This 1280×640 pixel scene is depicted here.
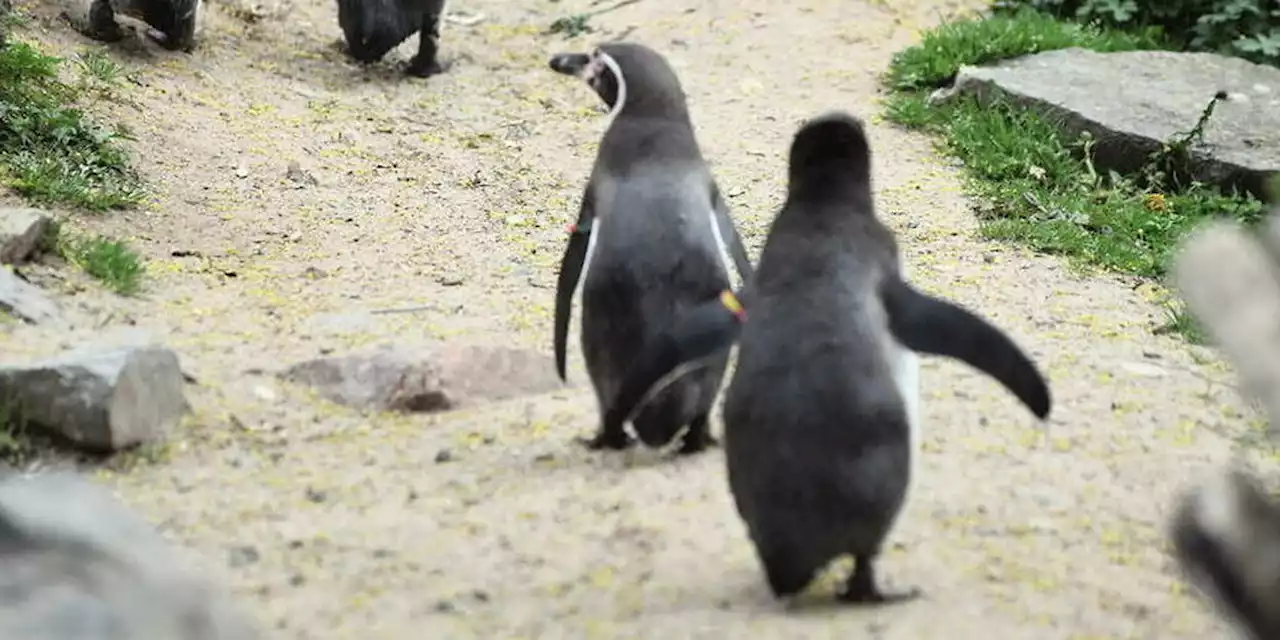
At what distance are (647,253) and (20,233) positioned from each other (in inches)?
94.8

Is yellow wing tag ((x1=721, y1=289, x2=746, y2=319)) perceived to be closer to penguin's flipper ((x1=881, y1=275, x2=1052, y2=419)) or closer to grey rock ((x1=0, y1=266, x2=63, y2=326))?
penguin's flipper ((x1=881, y1=275, x2=1052, y2=419))

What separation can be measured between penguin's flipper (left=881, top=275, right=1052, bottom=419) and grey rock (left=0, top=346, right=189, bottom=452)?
6.75 ft

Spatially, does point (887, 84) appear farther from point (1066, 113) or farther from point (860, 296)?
point (860, 296)

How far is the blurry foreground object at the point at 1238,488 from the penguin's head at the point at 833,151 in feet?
4.18

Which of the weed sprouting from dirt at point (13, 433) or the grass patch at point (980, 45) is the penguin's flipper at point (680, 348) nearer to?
the weed sprouting from dirt at point (13, 433)

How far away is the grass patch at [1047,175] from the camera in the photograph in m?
7.05

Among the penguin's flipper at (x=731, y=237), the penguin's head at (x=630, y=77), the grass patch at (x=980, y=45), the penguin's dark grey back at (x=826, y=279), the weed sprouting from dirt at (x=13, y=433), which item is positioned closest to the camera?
the penguin's dark grey back at (x=826, y=279)

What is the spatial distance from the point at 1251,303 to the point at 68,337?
3626mm

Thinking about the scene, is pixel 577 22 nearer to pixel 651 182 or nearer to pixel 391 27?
pixel 391 27

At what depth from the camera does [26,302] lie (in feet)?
16.5

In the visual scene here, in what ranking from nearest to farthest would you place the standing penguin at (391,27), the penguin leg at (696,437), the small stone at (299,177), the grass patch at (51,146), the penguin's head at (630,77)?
the penguin leg at (696,437), the penguin's head at (630,77), the grass patch at (51,146), the small stone at (299,177), the standing penguin at (391,27)

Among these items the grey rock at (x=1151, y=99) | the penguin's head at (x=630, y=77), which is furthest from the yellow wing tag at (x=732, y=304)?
the grey rock at (x=1151, y=99)

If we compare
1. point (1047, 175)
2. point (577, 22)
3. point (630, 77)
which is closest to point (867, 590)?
point (630, 77)

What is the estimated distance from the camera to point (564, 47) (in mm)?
10781
